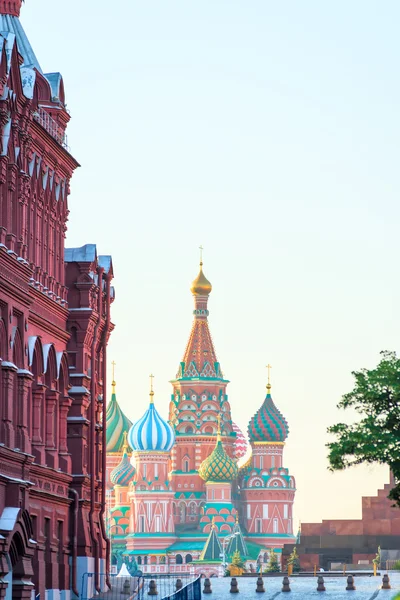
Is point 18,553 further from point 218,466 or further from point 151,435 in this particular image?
point 151,435

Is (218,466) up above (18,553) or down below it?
above

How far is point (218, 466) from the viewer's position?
181625 millimetres

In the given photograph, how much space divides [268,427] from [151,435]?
1472cm

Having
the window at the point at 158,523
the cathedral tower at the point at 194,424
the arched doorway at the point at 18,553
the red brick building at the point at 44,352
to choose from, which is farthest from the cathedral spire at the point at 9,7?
the cathedral tower at the point at 194,424

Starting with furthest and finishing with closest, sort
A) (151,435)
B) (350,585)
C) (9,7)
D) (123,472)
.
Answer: (123,472), (151,435), (350,585), (9,7)

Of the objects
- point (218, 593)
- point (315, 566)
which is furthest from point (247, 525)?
point (218, 593)

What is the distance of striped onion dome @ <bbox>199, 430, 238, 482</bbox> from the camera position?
181875mm

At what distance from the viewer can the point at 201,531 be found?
181500mm

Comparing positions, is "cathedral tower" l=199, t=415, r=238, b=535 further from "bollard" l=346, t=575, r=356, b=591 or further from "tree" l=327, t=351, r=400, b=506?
"tree" l=327, t=351, r=400, b=506

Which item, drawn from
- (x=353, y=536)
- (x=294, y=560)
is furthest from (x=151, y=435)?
(x=294, y=560)

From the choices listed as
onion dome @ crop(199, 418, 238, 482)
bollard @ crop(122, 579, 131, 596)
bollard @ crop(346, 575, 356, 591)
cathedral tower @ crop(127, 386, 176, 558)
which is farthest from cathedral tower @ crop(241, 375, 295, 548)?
bollard @ crop(122, 579, 131, 596)

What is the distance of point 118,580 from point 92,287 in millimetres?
12941

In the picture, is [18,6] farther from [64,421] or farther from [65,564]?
[65,564]

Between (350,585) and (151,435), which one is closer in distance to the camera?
(350,585)
